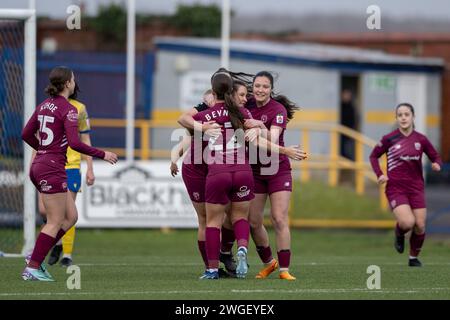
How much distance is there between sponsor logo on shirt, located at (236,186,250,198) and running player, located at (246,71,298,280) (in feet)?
1.74

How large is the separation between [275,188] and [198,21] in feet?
75.9

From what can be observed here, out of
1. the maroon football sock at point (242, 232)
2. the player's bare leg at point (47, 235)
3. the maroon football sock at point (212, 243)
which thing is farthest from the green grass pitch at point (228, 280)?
the maroon football sock at point (242, 232)

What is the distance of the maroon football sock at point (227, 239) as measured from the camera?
11.9m

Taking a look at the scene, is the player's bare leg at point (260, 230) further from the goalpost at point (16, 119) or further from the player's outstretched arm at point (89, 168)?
the goalpost at point (16, 119)

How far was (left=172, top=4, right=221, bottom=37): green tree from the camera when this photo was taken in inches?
1330

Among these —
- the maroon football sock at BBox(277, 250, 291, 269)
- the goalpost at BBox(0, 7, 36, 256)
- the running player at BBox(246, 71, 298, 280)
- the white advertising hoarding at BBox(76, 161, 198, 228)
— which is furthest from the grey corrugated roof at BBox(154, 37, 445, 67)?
the maroon football sock at BBox(277, 250, 291, 269)

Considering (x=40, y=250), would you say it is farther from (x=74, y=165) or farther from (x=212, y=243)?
(x=74, y=165)

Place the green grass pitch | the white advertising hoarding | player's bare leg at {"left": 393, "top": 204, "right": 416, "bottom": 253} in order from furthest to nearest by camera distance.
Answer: the white advertising hoarding, player's bare leg at {"left": 393, "top": 204, "right": 416, "bottom": 253}, the green grass pitch

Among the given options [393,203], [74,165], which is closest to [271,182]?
[74,165]

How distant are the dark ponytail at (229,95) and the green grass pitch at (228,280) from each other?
1529 millimetres

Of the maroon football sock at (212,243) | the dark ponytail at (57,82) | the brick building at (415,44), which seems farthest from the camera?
the brick building at (415,44)

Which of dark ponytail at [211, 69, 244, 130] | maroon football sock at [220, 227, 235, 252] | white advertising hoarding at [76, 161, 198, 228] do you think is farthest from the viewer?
white advertising hoarding at [76, 161, 198, 228]

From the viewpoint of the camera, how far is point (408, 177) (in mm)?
14031

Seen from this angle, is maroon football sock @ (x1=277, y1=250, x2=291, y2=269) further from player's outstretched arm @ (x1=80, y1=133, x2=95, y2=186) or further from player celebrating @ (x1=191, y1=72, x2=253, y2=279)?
player's outstretched arm @ (x1=80, y1=133, x2=95, y2=186)
